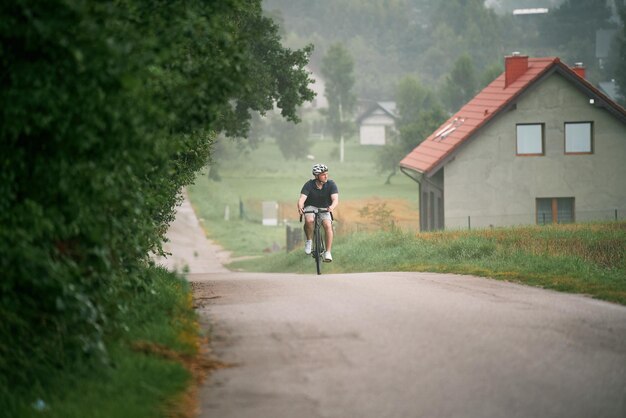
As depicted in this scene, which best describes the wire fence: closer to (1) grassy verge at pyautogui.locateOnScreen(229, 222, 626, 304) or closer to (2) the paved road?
(1) grassy verge at pyautogui.locateOnScreen(229, 222, 626, 304)

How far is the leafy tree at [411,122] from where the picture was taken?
8494 centimetres

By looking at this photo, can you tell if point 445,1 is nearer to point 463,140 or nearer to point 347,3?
point 347,3

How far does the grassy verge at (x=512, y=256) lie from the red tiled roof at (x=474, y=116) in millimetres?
9929

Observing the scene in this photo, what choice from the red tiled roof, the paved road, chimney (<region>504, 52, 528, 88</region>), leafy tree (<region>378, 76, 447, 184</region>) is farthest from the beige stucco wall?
leafy tree (<region>378, 76, 447, 184</region>)

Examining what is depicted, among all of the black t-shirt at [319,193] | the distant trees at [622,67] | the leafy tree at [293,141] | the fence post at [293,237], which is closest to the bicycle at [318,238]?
the black t-shirt at [319,193]

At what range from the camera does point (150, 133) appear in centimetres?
818

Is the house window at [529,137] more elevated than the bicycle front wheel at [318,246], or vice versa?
the house window at [529,137]

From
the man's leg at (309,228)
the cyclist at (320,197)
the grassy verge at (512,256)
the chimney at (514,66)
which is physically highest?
the chimney at (514,66)

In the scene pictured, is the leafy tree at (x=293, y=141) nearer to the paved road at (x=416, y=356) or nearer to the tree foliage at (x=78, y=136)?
the paved road at (x=416, y=356)

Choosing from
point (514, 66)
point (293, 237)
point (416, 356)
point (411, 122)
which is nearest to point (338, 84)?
point (411, 122)

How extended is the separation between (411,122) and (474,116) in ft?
189

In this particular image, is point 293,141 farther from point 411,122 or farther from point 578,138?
point 578,138

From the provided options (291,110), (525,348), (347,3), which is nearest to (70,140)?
(525,348)

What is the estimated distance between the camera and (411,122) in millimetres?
104750
